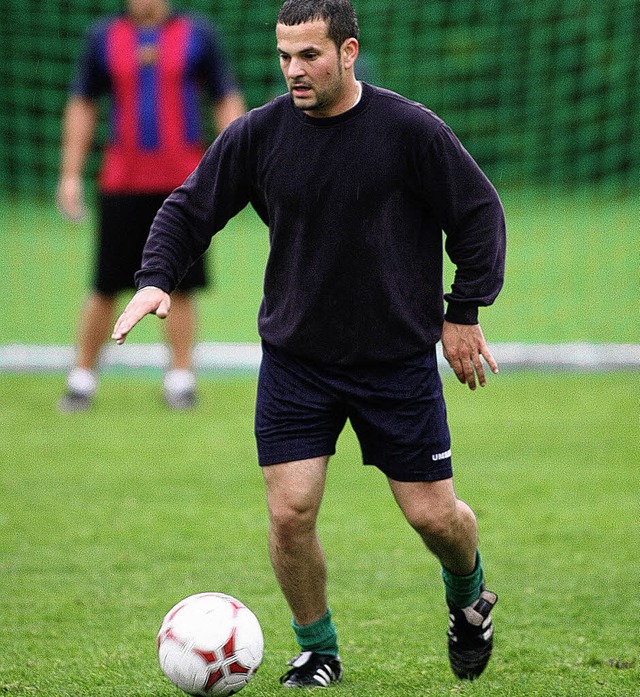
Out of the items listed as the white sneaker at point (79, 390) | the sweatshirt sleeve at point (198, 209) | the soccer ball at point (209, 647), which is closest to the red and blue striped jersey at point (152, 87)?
the white sneaker at point (79, 390)

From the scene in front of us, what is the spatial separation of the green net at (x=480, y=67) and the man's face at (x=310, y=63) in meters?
7.15

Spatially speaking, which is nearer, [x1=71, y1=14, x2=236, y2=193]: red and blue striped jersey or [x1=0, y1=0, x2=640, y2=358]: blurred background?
[x1=71, y1=14, x2=236, y2=193]: red and blue striped jersey

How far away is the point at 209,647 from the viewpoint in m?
3.52

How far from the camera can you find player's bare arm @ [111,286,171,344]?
3.62 meters

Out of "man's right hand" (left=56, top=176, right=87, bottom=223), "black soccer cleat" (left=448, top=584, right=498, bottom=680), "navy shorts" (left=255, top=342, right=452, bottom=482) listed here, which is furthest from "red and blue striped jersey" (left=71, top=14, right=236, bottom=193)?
"black soccer cleat" (left=448, top=584, right=498, bottom=680)

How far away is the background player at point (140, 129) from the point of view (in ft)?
26.2

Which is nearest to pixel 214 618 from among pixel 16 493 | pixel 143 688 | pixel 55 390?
pixel 143 688

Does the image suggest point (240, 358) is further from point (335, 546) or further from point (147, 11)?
point (335, 546)

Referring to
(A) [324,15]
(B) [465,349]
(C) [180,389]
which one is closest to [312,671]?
(B) [465,349]

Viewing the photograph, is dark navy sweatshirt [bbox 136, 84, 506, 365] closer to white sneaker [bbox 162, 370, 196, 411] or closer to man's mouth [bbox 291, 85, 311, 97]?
man's mouth [bbox 291, 85, 311, 97]

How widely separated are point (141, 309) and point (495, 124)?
414 inches

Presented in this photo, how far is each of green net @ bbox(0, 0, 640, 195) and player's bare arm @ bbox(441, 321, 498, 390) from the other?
7.14m

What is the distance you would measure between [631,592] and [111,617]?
1.87m

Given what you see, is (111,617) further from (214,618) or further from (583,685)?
(583,685)
